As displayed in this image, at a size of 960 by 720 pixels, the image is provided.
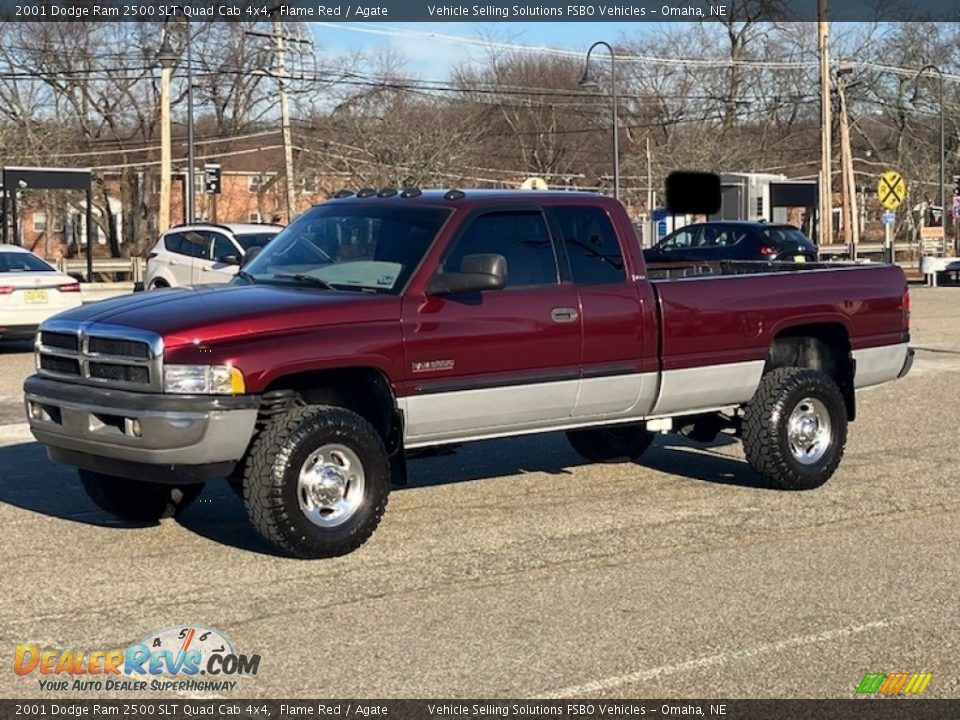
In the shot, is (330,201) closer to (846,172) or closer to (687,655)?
(687,655)

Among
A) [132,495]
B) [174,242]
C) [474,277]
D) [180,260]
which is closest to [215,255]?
[180,260]

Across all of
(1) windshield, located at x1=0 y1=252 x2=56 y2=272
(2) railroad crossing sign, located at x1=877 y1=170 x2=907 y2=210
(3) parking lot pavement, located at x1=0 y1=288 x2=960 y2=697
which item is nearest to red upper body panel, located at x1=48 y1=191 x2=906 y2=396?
(3) parking lot pavement, located at x1=0 y1=288 x2=960 y2=697

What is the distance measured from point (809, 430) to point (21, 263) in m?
13.3

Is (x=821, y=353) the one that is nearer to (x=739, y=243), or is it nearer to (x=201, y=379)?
(x=201, y=379)

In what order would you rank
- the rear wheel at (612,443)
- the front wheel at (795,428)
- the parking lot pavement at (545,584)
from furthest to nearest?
1. the rear wheel at (612,443)
2. the front wheel at (795,428)
3. the parking lot pavement at (545,584)

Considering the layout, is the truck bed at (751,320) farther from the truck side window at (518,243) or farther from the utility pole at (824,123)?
the utility pole at (824,123)

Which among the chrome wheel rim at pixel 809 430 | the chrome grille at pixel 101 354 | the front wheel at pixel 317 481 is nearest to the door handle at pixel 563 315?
the front wheel at pixel 317 481

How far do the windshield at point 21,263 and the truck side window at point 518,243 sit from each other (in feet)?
41.0

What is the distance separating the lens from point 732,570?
23.2 feet

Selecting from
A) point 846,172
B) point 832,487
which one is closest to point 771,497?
point 832,487

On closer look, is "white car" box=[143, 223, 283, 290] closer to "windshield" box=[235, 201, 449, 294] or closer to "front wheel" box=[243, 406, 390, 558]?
"windshield" box=[235, 201, 449, 294]

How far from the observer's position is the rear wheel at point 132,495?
8031 mm

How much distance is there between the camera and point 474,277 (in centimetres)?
755

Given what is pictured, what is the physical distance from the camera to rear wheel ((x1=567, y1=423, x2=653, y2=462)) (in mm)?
10227
